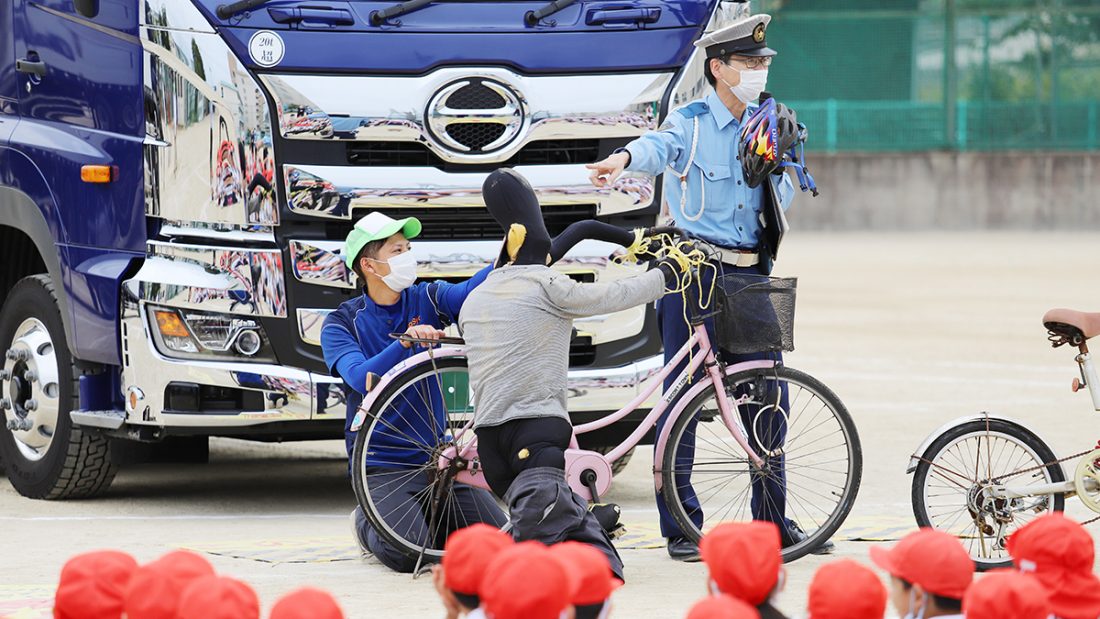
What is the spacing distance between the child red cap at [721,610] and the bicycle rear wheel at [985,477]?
331 cm

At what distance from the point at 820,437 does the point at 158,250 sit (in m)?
2.78

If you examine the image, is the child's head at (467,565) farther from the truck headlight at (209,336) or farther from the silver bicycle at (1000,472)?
the truck headlight at (209,336)

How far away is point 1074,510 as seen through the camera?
8734 millimetres

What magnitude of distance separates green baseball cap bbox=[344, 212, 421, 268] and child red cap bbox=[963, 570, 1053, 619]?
11.7 ft

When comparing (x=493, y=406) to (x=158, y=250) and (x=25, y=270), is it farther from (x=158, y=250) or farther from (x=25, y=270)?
(x=25, y=270)

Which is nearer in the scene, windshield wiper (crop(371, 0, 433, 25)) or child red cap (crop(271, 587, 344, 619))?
child red cap (crop(271, 587, 344, 619))

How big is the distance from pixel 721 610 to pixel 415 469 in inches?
139

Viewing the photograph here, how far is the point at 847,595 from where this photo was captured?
430 cm

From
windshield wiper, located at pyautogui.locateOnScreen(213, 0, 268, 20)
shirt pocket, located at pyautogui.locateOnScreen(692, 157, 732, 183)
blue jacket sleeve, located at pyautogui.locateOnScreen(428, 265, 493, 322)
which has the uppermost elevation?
windshield wiper, located at pyautogui.locateOnScreen(213, 0, 268, 20)

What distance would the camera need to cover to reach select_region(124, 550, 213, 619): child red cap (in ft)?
14.1

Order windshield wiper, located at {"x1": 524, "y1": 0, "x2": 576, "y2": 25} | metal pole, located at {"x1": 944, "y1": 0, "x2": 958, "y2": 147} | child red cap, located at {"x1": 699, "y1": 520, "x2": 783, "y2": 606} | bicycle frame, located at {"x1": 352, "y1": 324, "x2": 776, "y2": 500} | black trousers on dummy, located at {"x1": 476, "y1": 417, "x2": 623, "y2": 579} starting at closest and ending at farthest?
child red cap, located at {"x1": 699, "y1": 520, "x2": 783, "y2": 606} → black trousers on dummy, located at {"x1": 476, "y1": 417, "x2": 623, "y2": 579} → bicycle frame, located at {"x1": 352, "y1": 324, "x2": 776, "y2": 500} → windshield wiper, located at {"x1": 524, "y1": 0, "x2": 576, "y2": 25} → metal pole, located at {"x1": 944, "y1": 0, "x2": 958, "y2": 147}

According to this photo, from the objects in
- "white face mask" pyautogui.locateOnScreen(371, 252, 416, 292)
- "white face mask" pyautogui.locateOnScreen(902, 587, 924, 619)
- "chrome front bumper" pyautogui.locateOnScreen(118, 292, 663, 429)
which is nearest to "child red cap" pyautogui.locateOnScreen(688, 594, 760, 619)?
"white face mask" pyautogui.locateOnScreen(902, 587, 924, 619)

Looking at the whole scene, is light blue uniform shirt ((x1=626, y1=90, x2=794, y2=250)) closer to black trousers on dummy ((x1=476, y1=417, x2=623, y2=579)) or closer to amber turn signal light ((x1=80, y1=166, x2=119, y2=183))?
black trousers on dummy ((x1=476, y1=417, x2=623, y2=579))

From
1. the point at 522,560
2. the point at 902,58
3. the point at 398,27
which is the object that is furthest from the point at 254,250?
the point at 902,58
